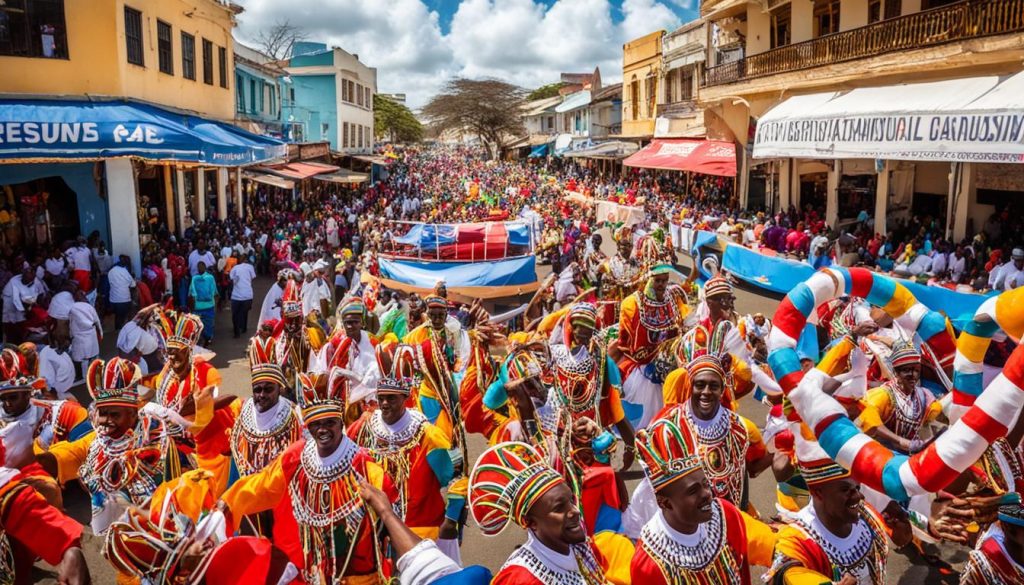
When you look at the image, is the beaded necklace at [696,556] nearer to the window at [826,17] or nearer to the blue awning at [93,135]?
the blue awning at [93,135]

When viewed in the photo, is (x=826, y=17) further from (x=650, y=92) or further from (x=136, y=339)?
(x=136, y=339)

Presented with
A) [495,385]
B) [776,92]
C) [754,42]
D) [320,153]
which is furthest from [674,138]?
[495,385]

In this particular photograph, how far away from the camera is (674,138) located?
1185 inches

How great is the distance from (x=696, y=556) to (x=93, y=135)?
12.8 m

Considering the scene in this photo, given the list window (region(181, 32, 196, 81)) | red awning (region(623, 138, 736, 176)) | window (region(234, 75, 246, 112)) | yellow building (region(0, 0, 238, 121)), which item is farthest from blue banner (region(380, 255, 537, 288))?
window (region(234, 75, 246, 112))

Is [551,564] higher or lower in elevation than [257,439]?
higher

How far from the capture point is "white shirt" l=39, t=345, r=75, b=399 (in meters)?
8.02

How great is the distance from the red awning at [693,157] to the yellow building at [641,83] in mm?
6719

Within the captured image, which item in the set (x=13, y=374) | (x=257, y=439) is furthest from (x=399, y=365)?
(x=13, y=374)

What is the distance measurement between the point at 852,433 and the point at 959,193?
14988 mm

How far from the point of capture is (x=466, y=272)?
526 inches

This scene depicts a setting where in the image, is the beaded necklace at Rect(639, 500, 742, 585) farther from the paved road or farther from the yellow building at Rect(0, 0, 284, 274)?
the yellow building at Rect(0, 0, 284, 274)

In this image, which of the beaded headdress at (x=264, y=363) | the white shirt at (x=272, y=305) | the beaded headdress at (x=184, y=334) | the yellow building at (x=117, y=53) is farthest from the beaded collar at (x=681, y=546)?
the yellow building at (x=117, y=53)

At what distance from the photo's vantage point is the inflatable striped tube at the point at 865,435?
2.35m
